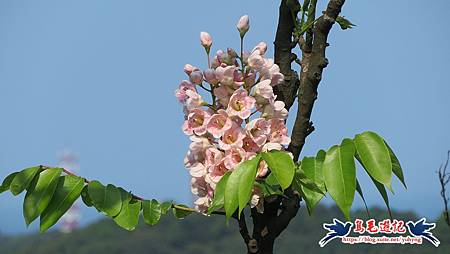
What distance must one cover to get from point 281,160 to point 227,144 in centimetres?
20

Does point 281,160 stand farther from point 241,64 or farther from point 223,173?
point 241,64

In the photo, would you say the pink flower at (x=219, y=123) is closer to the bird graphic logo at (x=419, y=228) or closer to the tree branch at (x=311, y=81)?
the tree branch at (x=311, y=81)

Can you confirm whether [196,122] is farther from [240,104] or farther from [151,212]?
[151,212]

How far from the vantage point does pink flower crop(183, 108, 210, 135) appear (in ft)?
6.12

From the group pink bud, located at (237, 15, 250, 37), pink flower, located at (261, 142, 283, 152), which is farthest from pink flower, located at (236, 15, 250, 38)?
pink flower, located at (261, 142, 283, 152)

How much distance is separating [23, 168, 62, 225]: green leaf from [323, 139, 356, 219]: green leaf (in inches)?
25.1

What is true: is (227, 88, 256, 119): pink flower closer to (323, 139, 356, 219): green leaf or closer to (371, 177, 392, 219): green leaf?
(323, 139, 356, 219): green leaf

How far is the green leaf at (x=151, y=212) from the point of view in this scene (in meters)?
1.87

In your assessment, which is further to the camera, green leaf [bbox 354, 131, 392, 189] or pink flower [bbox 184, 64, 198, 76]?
pink flower [bbox 184, 64, 198, 76]

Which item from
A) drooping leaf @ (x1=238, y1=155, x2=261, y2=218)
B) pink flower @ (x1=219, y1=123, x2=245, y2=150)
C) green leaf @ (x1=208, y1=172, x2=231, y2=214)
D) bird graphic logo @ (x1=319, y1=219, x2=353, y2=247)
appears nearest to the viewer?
drooping leaf @ (x1=238, y1=155, x2=261, y2=218)

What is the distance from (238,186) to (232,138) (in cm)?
21

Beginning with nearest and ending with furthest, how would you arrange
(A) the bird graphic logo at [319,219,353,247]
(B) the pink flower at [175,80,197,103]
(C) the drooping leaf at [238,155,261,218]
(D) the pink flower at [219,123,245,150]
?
(C) the drooping leaf at [238,155,261,218], (D) the pink flower at [219,123,245,150], (B) the pink flower at [175,80,197,103], (A) the bird graphic logo at [319,219,353,247]

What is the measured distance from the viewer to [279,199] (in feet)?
6.40

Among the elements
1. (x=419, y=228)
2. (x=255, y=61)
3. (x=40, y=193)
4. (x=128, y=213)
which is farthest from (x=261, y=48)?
(x=419, y=228)
